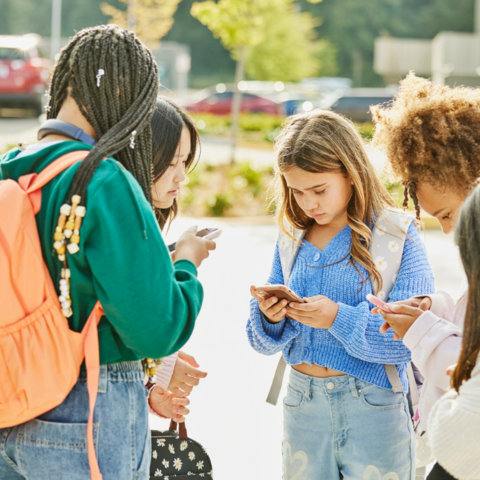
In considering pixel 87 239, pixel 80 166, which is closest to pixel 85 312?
pixel 87 239

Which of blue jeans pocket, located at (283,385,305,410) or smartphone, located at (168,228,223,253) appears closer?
smartphone, located at (168,228,223,253)

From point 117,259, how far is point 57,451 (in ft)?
1.60

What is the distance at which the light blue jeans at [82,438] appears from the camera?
4.76 feet

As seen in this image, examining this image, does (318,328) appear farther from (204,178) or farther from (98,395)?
(204,178)

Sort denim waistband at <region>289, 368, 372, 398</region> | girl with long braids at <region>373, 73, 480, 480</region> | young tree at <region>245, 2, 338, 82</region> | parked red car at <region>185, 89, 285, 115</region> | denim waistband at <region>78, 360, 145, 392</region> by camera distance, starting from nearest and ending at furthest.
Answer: denim waistband at <region>78, 360, 145, 392</region>, girl with long braids at <region>373, 73, 480, 480</region>, denim waistband at <region>289, 368, 372, 398</region>, parked red car at <region>185, 89, 285, 115</region>, young tree at <region>245, 2, 338, 82</region>

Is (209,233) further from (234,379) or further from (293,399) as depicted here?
(234,379)

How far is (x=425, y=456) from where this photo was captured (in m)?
2.32

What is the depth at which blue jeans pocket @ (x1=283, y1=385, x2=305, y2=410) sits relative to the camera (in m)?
2.15

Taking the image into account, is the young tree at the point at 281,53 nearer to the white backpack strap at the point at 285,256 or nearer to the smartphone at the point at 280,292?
the white backpack strap at the point at 285,256

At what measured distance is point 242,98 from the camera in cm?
2250

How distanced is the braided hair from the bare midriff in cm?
102

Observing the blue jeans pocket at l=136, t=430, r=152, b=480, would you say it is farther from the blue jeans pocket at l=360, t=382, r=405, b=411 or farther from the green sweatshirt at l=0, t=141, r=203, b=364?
the blue jeans pocket at l=360, t=382, r=405, b=411

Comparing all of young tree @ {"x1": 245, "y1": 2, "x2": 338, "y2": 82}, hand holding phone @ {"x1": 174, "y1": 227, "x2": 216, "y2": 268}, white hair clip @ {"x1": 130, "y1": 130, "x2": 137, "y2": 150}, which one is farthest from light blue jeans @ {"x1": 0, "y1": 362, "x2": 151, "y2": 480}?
young tree @ {"x1": 245, "y1": 2, "x2": 338, "y2": 82}

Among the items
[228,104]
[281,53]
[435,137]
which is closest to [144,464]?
[435,137]
